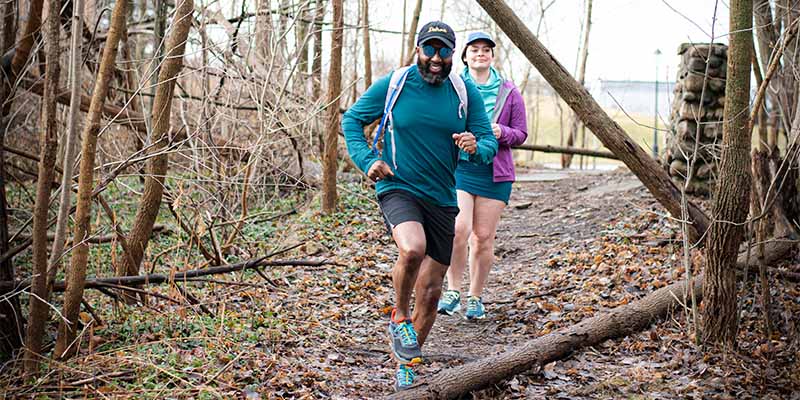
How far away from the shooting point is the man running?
4.94m

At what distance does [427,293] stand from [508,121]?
232 cm

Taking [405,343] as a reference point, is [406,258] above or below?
above

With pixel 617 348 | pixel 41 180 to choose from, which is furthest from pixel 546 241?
pixel 41 180

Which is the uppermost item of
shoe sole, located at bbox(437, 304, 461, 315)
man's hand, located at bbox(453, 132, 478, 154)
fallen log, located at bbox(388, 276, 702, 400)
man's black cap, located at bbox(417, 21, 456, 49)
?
man's black cap, located at bbox(417, 21, 456, 49)

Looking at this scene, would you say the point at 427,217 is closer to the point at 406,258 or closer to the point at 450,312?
the point at 406,258

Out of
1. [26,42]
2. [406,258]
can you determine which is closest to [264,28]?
[26,42]

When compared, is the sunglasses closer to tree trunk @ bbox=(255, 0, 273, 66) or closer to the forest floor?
the forest floor

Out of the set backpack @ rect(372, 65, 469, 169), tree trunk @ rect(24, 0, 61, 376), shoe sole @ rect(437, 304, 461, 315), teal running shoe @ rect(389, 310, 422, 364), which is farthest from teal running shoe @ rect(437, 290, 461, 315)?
tree trunk @ rect(24, 0, 61, 376)

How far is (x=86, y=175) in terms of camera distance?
16.4ft

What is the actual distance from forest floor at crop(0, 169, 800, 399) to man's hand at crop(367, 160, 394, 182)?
1.45 meters

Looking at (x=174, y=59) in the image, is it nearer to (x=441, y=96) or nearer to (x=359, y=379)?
(x=441, y=96)

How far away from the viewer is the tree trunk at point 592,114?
6.20 m

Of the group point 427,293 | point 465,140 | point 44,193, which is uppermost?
point 465,140

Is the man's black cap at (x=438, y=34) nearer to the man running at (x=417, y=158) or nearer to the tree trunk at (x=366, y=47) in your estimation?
the man running at (x=417, y=158)
